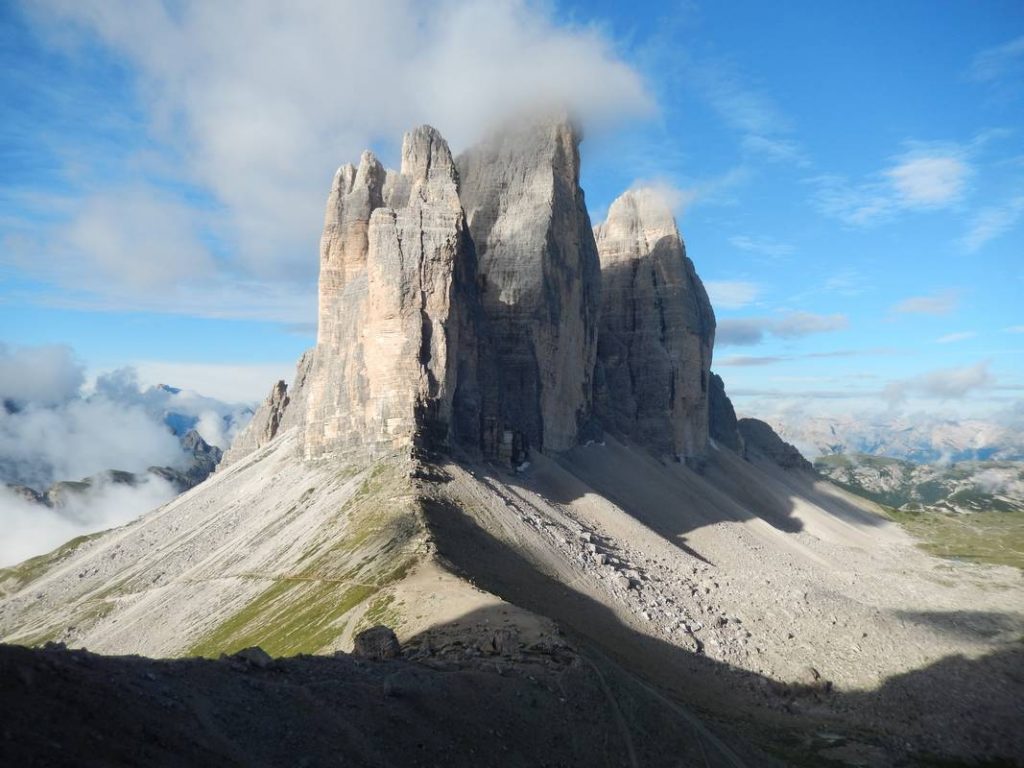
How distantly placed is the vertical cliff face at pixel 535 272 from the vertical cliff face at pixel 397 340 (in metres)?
15.0

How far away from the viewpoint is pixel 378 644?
30422 mm

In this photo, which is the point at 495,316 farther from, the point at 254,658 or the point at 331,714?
the point at 331,714

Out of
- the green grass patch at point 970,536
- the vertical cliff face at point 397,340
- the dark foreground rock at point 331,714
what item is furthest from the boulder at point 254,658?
the green grass patch at point 970,536

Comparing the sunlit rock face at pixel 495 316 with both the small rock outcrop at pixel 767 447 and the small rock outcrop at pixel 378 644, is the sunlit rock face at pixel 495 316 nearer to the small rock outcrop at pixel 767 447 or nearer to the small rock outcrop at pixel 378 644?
the small rock outcrop at pixel 767 447

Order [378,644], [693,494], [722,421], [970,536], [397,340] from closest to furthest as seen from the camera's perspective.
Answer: [378,644] → [397,340] → [693,494] → [722,421] → [970,536]

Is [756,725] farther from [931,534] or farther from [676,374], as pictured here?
[931,534]

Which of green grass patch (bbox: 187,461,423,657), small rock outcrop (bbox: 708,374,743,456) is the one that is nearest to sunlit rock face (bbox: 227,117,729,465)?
green grass patch (bbox: 187,461,423,657)

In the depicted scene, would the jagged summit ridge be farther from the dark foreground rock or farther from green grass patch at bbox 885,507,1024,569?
green grass patch at bbox 885,507,1024,569

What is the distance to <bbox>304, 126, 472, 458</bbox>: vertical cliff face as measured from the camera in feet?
229

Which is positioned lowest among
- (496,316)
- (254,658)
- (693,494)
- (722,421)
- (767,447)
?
Answer: (254,658)

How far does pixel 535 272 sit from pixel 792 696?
6292 centimetres

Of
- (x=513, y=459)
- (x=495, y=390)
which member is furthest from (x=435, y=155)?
(x=513, y=459)

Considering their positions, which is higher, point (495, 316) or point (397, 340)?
A: point (495, 316)

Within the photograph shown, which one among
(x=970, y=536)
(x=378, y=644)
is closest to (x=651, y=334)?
(x=970, y=536)
